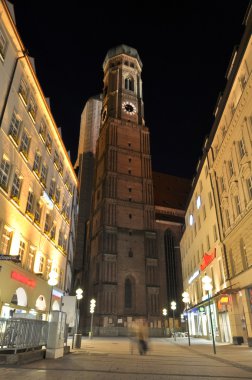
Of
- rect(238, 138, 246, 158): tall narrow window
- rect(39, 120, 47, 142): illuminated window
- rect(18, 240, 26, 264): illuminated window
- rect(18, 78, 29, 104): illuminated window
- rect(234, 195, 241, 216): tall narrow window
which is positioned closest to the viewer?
rect(18, 240, 26, 264): illuminated window

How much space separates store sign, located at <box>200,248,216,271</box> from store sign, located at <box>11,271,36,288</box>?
663 inches

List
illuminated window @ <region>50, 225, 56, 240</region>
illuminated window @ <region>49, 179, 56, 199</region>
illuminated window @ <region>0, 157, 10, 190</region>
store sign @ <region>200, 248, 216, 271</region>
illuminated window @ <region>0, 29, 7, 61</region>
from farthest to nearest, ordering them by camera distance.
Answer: illuminated window @ <region>49, 179, 56, 199</region> → illuminated window @ <region>50, 225, 56, 240</region> → store sign @ <region>200, 248, 216, 271</region> → illuminated window @ <region>0, 29, 7, 61</region> → illuminated window @ <region>0, 157, 10, 190</region>

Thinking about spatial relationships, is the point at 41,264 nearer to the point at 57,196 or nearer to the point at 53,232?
the point at 53,232

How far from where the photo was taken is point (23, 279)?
21.8m

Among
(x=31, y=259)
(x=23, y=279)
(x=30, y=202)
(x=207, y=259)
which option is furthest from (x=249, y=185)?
(x=31, y=259)

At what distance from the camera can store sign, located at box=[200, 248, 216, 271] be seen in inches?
1171

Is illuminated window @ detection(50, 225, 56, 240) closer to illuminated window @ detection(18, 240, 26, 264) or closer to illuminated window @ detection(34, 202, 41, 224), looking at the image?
illuminated window @ detection(34, 202, 41, 224)

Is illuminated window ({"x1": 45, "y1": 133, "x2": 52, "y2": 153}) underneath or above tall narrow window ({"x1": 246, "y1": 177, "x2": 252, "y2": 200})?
above

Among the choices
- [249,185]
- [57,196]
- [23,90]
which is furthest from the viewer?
[57,196]

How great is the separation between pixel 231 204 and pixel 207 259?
30.5 feet

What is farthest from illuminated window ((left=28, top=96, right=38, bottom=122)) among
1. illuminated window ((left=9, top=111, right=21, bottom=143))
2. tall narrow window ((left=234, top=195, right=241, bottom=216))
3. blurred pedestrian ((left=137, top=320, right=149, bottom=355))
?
blurred pedestrian ((left=137, top=320, right=149, bottom=355))

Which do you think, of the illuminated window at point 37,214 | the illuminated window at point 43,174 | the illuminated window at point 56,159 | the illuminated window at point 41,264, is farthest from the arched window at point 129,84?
the illuminated window at point 41,264

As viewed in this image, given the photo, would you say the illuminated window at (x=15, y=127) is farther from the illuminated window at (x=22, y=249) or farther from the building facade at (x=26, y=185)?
the illuminated window at (x=22, y=249)

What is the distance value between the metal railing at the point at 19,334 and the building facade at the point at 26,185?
289 cm
